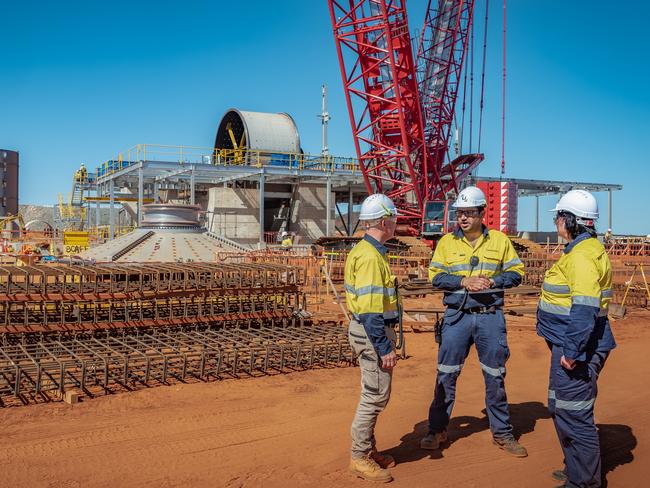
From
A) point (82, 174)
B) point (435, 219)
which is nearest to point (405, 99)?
point (435, 219)

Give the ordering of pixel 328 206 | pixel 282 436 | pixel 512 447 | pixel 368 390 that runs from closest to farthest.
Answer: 1. pixel 368 390
2. pixel 512 447
3. pixel 282 436
4. pixel 328 206

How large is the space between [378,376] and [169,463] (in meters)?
1.64

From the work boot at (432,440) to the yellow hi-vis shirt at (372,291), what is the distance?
1057 mm

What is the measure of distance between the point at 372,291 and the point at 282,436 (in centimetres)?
173

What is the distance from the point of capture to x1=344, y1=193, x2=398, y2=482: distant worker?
3977 millimetres

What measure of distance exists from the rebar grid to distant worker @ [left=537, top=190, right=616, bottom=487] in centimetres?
395

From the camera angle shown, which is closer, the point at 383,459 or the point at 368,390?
the point at 368,390

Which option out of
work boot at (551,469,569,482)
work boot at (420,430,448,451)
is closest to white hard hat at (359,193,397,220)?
work boot at (420,430,448,451)

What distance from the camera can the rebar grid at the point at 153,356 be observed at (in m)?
6.22

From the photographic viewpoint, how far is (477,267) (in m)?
4.69

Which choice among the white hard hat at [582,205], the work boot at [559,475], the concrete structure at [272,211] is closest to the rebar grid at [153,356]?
the work boot at [559,475]

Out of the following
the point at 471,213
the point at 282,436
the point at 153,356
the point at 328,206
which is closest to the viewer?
the point at 471,213

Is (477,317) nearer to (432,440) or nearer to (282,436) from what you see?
(432,440)

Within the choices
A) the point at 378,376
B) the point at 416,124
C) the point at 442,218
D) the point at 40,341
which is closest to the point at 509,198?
the point at 442,218
